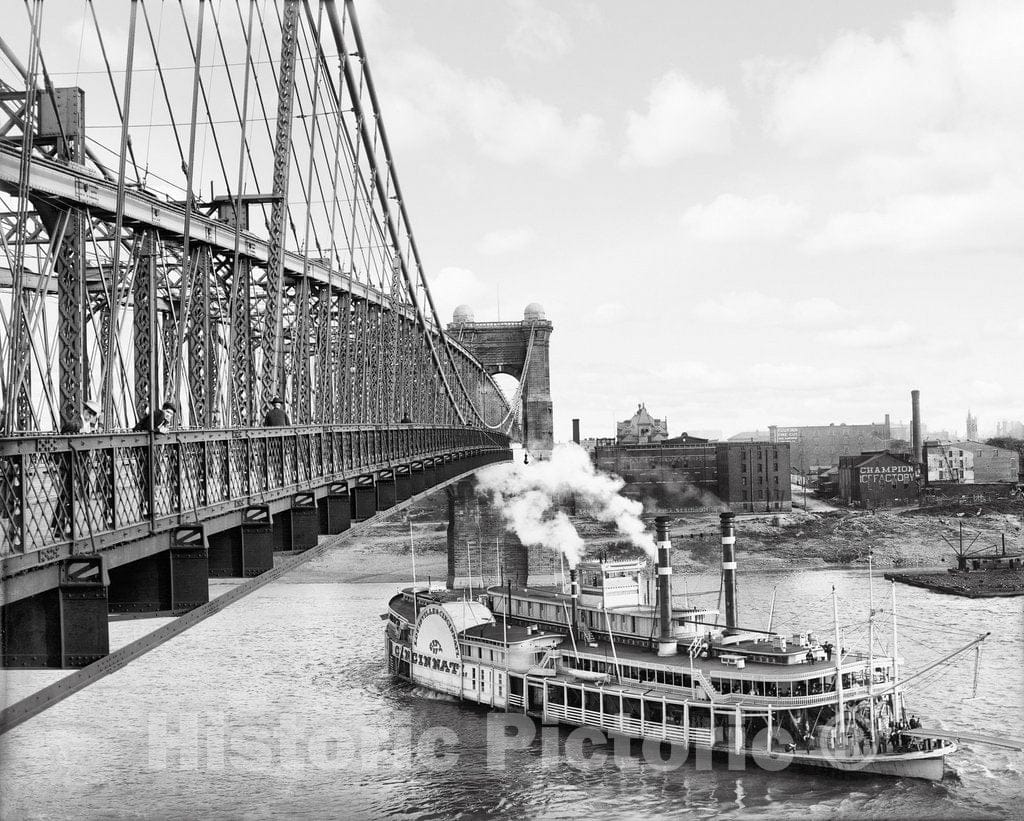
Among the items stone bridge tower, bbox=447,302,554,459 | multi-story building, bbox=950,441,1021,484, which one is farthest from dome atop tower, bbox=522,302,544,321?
multi-story building, bbox=950,441,1021,484

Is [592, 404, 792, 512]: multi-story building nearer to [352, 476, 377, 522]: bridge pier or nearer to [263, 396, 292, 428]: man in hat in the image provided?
[352, 476, 377, 522]: bridge pier

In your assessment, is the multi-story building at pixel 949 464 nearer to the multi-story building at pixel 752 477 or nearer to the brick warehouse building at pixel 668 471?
the multi-story building at pixel 752 477

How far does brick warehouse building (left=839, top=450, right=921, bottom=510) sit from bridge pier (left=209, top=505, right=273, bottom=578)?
113m

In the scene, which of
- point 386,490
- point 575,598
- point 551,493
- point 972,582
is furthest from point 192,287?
point 551,493

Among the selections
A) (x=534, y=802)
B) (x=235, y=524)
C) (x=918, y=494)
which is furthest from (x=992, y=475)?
(x=235, y=524)

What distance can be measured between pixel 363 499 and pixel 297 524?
909cm

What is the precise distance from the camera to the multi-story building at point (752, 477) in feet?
398

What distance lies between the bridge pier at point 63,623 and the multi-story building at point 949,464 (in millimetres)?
136533

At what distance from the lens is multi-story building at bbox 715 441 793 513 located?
121438 mm

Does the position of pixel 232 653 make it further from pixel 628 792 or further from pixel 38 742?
pixel 628 792

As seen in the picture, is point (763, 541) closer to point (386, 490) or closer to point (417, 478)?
point (417, 478)

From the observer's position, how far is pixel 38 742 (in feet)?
134

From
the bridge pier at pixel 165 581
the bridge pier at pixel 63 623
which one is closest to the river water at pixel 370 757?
the bridge pier at pixel 165 581

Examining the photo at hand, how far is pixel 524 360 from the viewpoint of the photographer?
132875mm
